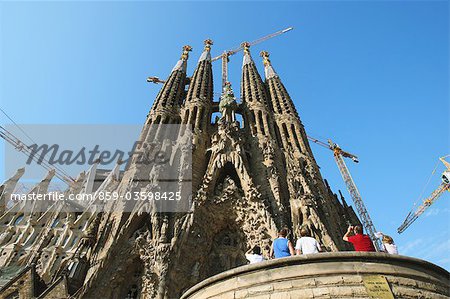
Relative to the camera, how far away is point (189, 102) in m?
23.9

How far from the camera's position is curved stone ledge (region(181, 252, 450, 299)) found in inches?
211

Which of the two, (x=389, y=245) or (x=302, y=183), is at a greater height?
(x=302, y=183)

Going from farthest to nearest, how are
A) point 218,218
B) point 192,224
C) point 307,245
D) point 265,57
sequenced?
→ point 265,57, point 218,218, point 192,224, point 307,245

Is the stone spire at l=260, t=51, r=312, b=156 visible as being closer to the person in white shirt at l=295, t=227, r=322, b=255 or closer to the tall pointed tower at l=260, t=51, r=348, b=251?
the tall pointed tower at l=260, t=51, r=348, b=251

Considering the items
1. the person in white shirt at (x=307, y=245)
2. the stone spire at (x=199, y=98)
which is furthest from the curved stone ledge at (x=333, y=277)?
the stone spire at (x=199, y=98)

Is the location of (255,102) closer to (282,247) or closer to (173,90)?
(173,90)

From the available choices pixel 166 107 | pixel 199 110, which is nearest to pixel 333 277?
pixel 199 110

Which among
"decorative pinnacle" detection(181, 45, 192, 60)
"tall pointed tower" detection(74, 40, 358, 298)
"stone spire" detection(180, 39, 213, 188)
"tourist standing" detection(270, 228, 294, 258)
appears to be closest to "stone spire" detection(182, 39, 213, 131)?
"stone spire" detection(180, 39, 213, 188)

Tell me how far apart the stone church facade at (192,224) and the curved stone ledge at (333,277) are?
6.71 m

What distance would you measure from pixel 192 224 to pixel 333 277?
29.1 ft

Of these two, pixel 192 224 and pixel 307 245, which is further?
pixel 192 224

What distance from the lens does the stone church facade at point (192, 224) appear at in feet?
41.0

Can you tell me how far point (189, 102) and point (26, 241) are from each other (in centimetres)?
1378

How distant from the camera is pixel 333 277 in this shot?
5.43 meters
